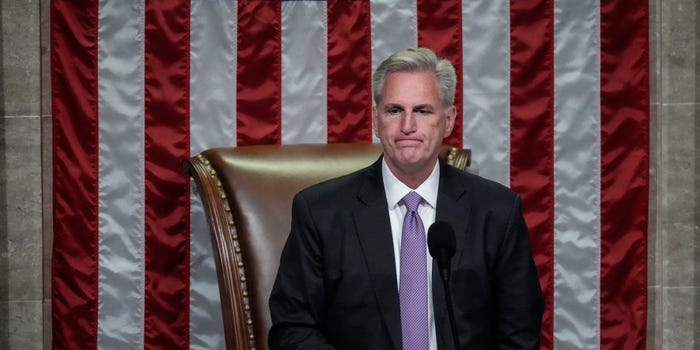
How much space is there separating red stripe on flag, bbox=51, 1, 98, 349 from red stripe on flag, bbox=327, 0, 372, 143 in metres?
0.90

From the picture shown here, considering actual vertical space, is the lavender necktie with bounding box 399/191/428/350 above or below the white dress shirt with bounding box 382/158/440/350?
below

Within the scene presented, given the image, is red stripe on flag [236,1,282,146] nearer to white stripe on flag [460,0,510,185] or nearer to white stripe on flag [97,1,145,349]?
white stripe on flag [97,1,145,349]

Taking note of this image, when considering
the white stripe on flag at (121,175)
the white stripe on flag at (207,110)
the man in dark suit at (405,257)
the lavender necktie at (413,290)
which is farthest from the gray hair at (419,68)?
the white stripe on flag at (121,175)

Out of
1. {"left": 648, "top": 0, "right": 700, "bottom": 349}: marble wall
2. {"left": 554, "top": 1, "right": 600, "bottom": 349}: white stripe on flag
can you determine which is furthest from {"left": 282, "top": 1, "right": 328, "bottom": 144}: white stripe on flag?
{"left": 648, "top": 0, "right": 700, "bottom": 349}: marble wall

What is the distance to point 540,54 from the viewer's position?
10.7 ft

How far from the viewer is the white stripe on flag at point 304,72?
3.26 metres

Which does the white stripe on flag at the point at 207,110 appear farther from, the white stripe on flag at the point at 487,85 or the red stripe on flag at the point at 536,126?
the red stripe on flag at the point at 536,126

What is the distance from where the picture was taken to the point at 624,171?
327cm

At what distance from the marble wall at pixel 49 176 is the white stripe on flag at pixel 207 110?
558mm

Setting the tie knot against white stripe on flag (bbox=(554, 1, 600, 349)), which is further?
white stripe on flag (bbox=(554, 1, 600, 349))

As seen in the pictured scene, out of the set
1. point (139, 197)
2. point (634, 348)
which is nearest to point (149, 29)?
point (139, 197)

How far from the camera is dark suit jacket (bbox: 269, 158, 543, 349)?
2.16 meters

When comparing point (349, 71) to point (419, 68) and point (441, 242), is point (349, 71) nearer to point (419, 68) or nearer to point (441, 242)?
point (419, 68)

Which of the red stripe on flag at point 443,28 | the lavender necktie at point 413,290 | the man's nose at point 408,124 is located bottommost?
the lavender necktie at point 413,290
